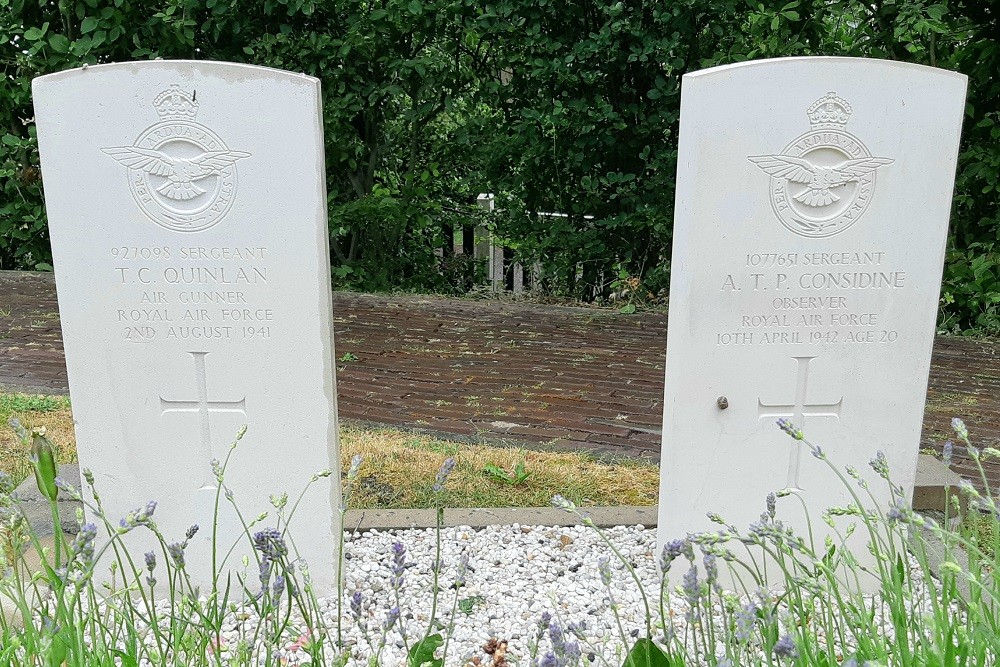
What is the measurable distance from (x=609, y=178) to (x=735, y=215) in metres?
4.56

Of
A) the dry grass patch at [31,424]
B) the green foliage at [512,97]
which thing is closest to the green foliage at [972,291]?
the green foliage at [512,97]

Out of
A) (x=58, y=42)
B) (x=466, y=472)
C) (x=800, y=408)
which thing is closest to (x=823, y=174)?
(x=800, y=408)

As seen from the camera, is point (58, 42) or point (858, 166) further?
point (58, 42)

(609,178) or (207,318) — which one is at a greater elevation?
(609,178)

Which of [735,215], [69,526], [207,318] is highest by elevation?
[735,215]

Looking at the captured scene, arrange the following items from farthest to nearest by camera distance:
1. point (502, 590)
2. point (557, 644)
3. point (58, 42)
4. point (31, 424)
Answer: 1. point (58, 42)
2. point (31, 424)
3. point (502, 590)
4. point (557, 644)

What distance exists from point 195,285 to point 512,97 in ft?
17.4

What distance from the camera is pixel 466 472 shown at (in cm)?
378

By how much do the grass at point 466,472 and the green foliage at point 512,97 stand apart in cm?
365

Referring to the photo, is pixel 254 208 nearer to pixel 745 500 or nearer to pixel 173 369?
pixel 173 369

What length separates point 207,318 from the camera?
109 inches

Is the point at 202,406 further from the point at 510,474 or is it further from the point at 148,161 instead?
the point at 510,474

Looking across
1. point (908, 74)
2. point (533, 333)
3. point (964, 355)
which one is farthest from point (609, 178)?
point (908, 74)

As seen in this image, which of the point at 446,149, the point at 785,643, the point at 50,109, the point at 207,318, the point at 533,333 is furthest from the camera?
the point at 446,149
